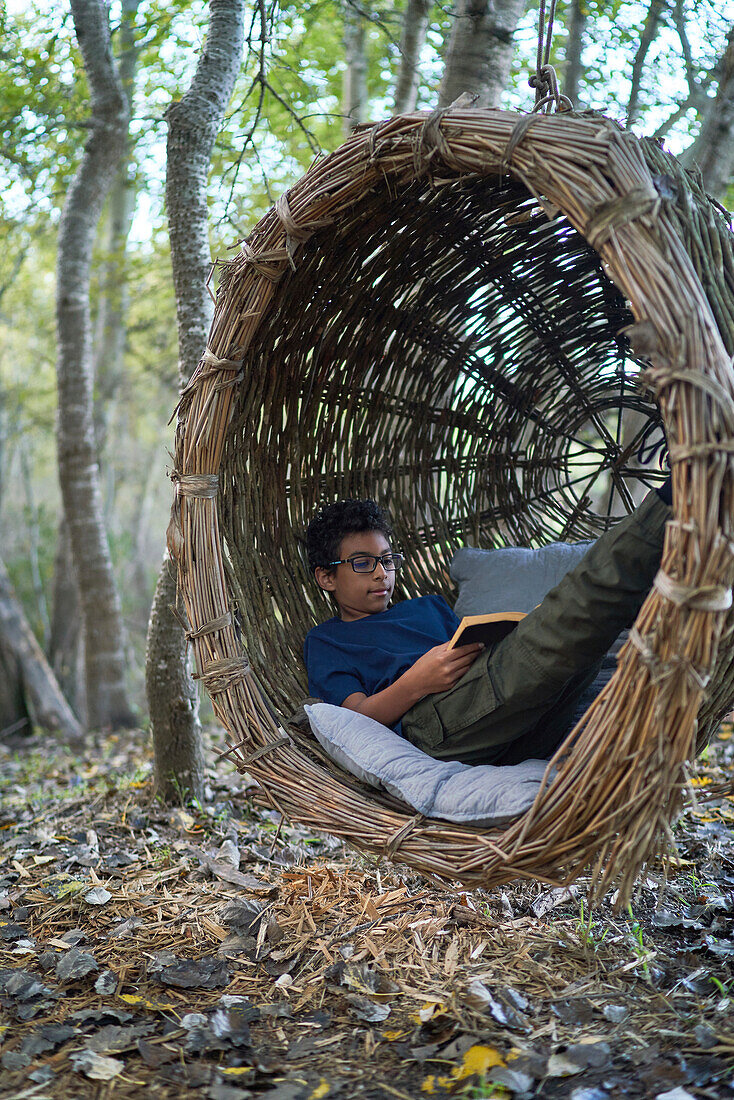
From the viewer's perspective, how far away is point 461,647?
2.03 metres

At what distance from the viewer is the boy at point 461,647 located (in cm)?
164

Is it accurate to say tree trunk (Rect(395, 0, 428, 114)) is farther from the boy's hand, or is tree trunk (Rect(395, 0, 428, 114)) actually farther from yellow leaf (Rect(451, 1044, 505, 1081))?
yellow leaf (Rect(451, 1044, 505, 1081))

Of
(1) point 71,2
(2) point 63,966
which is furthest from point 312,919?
(1) point 71,2

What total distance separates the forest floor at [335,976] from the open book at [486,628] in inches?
23.9

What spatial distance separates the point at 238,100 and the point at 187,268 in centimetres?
394

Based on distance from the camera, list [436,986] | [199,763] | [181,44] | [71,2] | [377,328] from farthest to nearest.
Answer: [181,44], [71,2], [199,763], [377,328], [436,986]

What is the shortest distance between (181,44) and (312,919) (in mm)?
4368

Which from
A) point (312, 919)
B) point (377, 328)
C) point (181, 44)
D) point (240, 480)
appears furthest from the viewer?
point (181, 44)

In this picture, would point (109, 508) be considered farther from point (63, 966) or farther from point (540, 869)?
point (540, 869)

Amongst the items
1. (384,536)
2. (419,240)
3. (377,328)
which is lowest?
(384,536)

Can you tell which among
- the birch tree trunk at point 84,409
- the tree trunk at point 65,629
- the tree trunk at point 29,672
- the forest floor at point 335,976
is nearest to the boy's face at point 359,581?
the forest floor at point 335,976

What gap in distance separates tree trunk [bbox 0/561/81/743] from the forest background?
0.02 m

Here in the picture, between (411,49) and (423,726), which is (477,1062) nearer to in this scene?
(423,726)

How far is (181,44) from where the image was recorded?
14.5 feet
